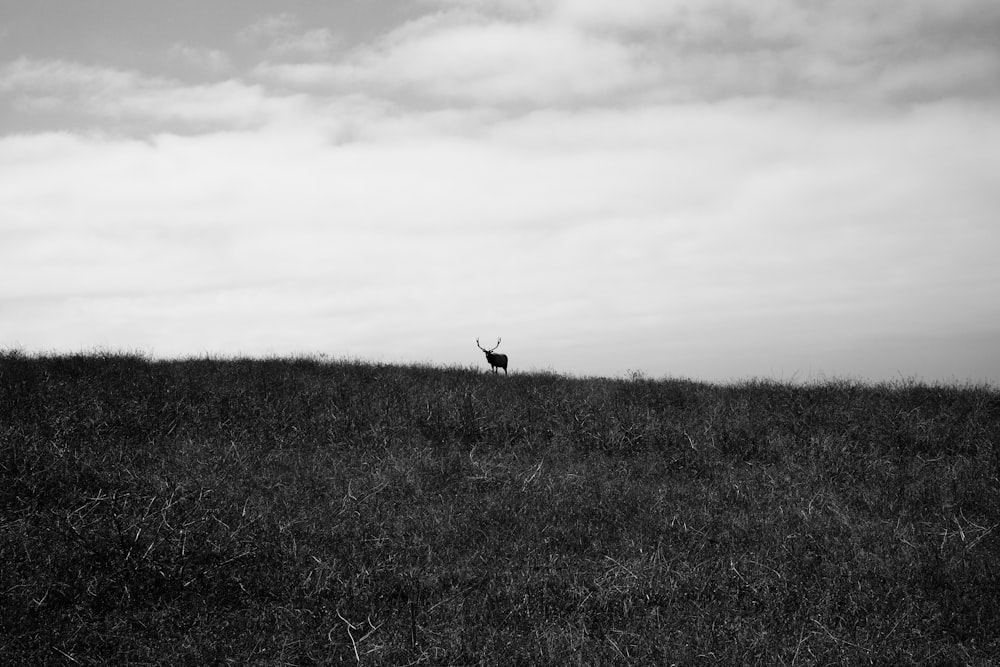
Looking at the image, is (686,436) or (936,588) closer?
(936,588)

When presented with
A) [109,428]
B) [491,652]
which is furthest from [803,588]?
[109,428]

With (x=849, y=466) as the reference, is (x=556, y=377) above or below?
above

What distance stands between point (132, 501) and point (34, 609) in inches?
81.5

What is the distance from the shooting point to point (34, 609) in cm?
536

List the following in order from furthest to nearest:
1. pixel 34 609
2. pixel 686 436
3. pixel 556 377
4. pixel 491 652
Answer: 1. pixel 556 377
2. pixel 686 436
3. pixel 34 609
4. pixel 491 652

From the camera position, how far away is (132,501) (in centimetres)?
738

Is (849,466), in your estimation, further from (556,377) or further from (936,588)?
(556,377)

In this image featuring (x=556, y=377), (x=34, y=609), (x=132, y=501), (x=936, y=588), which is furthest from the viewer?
(x=556, y=377)

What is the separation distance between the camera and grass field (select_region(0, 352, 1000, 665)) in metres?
5.14

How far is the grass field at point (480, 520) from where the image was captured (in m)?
5.14

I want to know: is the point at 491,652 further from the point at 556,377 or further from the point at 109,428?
the point at 556,377

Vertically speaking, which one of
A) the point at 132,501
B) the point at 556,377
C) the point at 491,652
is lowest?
the point at 491,652

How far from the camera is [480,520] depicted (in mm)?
7613

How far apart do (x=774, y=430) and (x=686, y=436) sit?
4.78 ft
